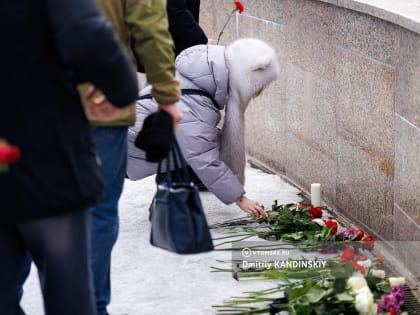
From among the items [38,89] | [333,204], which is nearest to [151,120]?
[38,89]

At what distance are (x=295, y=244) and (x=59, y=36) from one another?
2671 mm

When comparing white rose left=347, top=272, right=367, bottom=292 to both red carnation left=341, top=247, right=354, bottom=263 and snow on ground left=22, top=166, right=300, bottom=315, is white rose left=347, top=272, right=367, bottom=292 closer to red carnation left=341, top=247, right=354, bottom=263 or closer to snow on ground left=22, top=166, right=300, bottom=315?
red carnation left=341, top=247, right=354, bottom=263

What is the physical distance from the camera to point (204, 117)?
17.3 ft

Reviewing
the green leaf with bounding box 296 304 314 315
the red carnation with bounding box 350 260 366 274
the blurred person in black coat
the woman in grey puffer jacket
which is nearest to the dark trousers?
the blurred person in black coat

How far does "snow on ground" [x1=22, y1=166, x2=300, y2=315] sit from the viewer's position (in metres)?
4.50

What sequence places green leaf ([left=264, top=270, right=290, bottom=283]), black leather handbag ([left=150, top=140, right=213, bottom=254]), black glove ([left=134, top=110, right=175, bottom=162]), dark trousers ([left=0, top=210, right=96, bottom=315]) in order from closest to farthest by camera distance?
1. dark trousers ([left=0, top=210, right=96, bottom=315])
2. black glove ([left=134, top=110, right=175, bottom=162])
3. black leather handbag ([left=150, top=140, right=213, bottom=254])
4. green leaf ([left=264, top=270, right=290, bottom=283])

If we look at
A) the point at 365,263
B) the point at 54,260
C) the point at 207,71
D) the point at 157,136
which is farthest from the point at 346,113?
the point at 54,260

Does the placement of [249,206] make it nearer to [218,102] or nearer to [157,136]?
[218,102]

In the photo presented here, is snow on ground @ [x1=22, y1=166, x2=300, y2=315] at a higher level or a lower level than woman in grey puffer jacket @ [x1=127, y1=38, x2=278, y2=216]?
lower

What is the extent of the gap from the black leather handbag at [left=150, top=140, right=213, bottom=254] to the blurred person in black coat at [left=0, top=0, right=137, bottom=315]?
0.67m

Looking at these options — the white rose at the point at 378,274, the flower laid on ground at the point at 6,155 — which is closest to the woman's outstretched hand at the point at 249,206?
the white rose at the point at 378,274

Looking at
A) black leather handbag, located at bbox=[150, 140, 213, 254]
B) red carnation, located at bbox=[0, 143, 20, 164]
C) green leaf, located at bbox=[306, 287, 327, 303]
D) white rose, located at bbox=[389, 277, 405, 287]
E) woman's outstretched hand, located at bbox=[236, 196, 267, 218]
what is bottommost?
woman's outstretched hand, located at bbox=[236, 196, 267, 218]

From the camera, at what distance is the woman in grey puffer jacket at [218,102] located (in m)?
5.14

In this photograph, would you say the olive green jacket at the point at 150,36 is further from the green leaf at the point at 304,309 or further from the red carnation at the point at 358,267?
the red carnation at the point at 358,267
